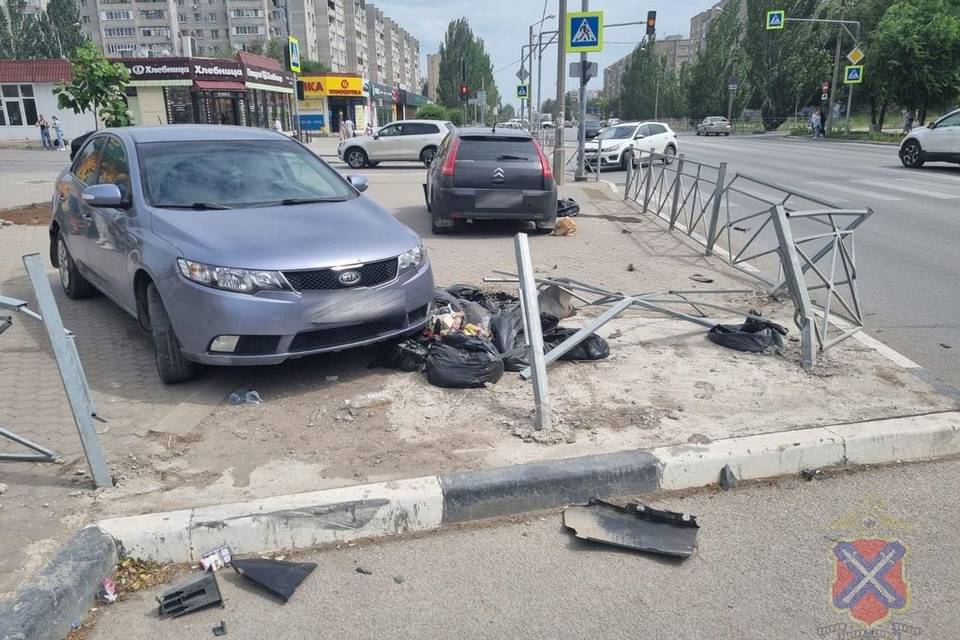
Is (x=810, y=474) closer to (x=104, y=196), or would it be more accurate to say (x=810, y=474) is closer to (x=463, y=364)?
(x=463, y=364)

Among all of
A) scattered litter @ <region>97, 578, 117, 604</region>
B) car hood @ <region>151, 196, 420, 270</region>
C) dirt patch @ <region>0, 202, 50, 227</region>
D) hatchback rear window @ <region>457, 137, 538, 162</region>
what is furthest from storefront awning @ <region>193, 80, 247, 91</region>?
scattered litter @ <region>97, 578, 117, 604</region>

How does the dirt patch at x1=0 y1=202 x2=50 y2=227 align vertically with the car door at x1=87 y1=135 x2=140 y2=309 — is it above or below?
below

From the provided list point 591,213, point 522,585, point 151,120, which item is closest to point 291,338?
point 522,585

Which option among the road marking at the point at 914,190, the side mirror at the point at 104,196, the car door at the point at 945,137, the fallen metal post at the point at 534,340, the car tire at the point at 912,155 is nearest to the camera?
the fallen metal post at the point at 534,340

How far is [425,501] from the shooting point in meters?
3.41

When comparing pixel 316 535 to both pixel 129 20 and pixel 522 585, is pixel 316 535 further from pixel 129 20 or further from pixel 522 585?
pixel 129 20

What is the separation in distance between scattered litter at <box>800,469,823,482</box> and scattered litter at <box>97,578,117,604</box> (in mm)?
3290

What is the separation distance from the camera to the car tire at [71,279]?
6863 mm

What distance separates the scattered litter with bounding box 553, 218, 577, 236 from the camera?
10852mm

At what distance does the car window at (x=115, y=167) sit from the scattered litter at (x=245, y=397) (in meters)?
1.80

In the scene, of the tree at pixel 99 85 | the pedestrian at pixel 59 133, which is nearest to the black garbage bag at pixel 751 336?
the tree at pixel 99 85

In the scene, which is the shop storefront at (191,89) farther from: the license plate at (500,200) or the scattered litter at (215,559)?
the scattered litter at (215,559)

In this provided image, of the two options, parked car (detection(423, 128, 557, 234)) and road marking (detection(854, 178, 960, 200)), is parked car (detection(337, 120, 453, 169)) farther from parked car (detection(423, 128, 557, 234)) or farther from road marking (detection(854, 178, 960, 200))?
parked car (detection(423, 128, 557, 234))

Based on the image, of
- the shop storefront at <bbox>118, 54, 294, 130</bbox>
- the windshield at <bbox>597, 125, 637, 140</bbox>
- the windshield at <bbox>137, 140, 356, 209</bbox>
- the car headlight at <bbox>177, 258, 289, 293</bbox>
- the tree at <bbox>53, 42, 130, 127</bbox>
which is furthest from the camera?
the shop storefront at <bbox>118, 54, 294, 130</bbox>
